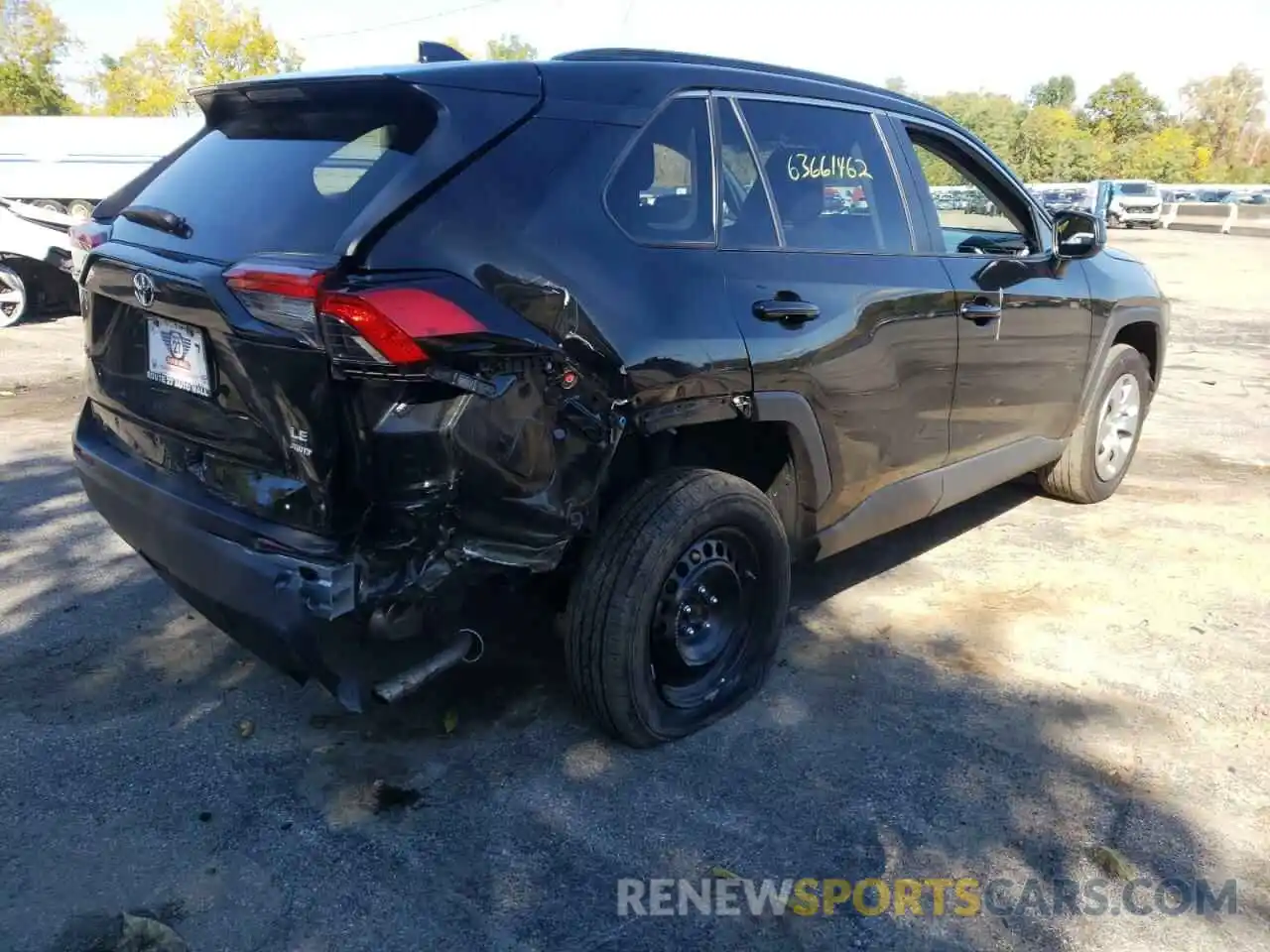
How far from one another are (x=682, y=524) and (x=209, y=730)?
1617mm

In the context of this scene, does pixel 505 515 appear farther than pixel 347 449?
Yes

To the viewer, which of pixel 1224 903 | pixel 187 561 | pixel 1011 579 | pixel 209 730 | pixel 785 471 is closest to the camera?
pixel 1224 903

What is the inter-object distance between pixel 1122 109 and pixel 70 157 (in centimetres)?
6303

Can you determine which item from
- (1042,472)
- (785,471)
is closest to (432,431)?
(785,471)

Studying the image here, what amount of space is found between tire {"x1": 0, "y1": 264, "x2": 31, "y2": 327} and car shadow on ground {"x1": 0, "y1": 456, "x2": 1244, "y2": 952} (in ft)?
27.0

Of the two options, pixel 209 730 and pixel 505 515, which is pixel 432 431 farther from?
pixel 209 730

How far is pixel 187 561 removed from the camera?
2691 mm

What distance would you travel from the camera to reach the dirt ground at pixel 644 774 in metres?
2.45

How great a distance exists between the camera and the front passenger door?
154 inches

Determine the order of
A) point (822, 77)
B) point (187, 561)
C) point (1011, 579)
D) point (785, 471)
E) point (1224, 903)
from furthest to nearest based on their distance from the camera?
point (1011, 579)
point (822, 77)
point (785, 471)
point (187, 561)
point (1224, 903)

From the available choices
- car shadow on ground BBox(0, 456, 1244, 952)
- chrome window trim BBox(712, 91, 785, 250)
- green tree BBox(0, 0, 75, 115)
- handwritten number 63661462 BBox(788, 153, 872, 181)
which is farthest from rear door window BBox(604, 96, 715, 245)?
green tree BBox(0, 0, 75, 115)

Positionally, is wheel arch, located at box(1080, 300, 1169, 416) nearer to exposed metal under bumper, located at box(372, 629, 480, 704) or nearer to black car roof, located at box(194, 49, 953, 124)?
black car roof, located at box(194, 49, 953, 124)

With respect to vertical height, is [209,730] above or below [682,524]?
below

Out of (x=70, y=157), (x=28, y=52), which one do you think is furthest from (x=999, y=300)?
(x=28, y=52)
